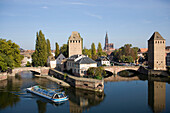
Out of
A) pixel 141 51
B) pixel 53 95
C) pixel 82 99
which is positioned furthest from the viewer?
pixel 141 51

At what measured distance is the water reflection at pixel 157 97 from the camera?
28.9 meters

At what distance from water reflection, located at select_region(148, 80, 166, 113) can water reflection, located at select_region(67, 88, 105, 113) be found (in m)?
9.16

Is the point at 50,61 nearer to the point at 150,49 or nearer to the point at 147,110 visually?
the point at 150,49

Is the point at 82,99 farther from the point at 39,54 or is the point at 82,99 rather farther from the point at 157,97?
the point at 39,54

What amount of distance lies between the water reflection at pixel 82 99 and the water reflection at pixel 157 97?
916 cm

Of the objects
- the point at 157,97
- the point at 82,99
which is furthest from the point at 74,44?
the point at 157,97

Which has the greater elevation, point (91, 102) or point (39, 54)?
point (39, 54)

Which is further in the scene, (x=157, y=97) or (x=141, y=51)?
(x=141, y=51)

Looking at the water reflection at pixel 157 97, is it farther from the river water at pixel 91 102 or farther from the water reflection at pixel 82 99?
the water reflection at pixel 82 99

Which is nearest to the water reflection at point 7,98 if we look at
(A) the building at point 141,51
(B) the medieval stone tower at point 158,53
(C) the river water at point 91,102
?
(C) the river water at point 91,102

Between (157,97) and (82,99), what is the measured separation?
15284mm

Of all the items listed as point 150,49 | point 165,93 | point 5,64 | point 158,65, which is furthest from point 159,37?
point 5,64

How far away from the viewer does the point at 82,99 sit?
32.7 metres

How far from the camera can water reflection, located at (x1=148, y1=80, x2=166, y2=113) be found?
1136 inches
